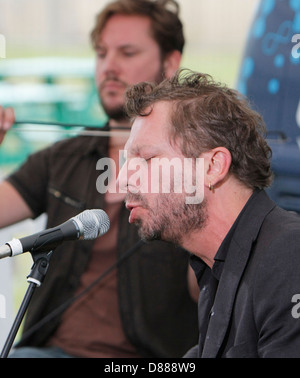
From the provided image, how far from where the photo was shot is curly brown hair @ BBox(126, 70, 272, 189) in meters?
1.35

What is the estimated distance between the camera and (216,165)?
134cm

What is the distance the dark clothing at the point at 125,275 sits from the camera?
77.3 inches

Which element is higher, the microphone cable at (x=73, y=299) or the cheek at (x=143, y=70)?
the cheek at (x=143, y=70)

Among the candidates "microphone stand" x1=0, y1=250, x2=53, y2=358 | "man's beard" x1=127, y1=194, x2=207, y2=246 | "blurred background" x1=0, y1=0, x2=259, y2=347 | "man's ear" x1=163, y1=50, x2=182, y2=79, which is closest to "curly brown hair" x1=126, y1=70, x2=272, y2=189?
"man's beard" x1=127, y1=194, x2=207, y2=246

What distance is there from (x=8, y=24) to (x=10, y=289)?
94 cm

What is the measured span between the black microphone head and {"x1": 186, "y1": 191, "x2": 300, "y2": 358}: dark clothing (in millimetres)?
239

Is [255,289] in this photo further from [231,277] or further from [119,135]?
[119,135]

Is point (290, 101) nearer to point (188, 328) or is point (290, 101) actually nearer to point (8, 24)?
point (188, 328)

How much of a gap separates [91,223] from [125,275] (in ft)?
2.70

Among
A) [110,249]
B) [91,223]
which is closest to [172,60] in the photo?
[110,249]

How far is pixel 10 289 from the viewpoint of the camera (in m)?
2.24

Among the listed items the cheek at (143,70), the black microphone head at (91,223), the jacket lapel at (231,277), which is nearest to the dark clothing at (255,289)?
the jacket lapel at (231,277)

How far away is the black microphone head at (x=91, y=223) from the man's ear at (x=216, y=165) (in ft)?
0.76

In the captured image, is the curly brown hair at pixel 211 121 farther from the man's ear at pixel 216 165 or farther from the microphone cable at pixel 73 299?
the microphone cable at pixel 73 299
